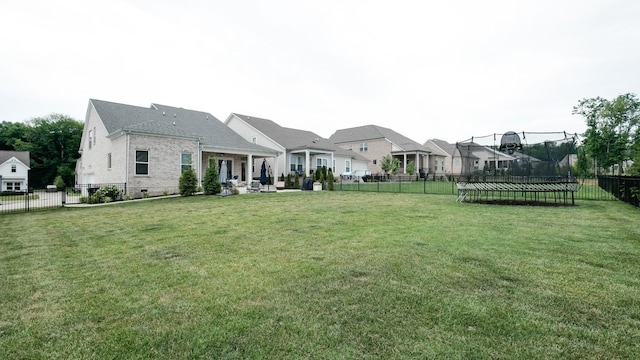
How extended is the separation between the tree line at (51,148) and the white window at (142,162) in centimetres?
2797

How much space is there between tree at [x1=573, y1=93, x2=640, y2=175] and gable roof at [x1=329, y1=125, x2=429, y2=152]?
2212cm

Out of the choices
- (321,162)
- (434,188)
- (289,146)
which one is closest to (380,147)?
(321,162)

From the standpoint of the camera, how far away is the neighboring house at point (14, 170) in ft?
111

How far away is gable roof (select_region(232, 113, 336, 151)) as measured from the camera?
26016 millimetres

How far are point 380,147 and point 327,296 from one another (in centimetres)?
3438

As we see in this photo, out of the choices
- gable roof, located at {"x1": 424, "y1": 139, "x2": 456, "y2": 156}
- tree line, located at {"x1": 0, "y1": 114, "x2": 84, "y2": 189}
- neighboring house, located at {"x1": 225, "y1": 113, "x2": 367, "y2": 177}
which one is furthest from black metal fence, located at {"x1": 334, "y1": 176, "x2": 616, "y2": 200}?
tree line, located at {"x1": 0, "y1": 114, "x2": 84, "y2": 189}

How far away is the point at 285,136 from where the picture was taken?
92.2 ft

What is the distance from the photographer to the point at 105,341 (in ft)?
7.15

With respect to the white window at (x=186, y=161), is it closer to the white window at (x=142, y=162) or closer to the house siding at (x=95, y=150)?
the white window at (x=142, y=162)

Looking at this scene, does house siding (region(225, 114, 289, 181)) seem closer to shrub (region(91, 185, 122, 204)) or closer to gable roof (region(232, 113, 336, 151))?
gable roof (region(232, 113, 336, 151))

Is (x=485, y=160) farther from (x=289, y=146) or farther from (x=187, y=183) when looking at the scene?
(x=289, y=146)

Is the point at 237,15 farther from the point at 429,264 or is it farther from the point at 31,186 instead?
the point at 31,186

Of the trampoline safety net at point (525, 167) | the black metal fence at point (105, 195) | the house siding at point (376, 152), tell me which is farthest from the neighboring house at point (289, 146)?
the trampoline safety net at point (525, 167)

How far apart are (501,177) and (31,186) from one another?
50.0m
